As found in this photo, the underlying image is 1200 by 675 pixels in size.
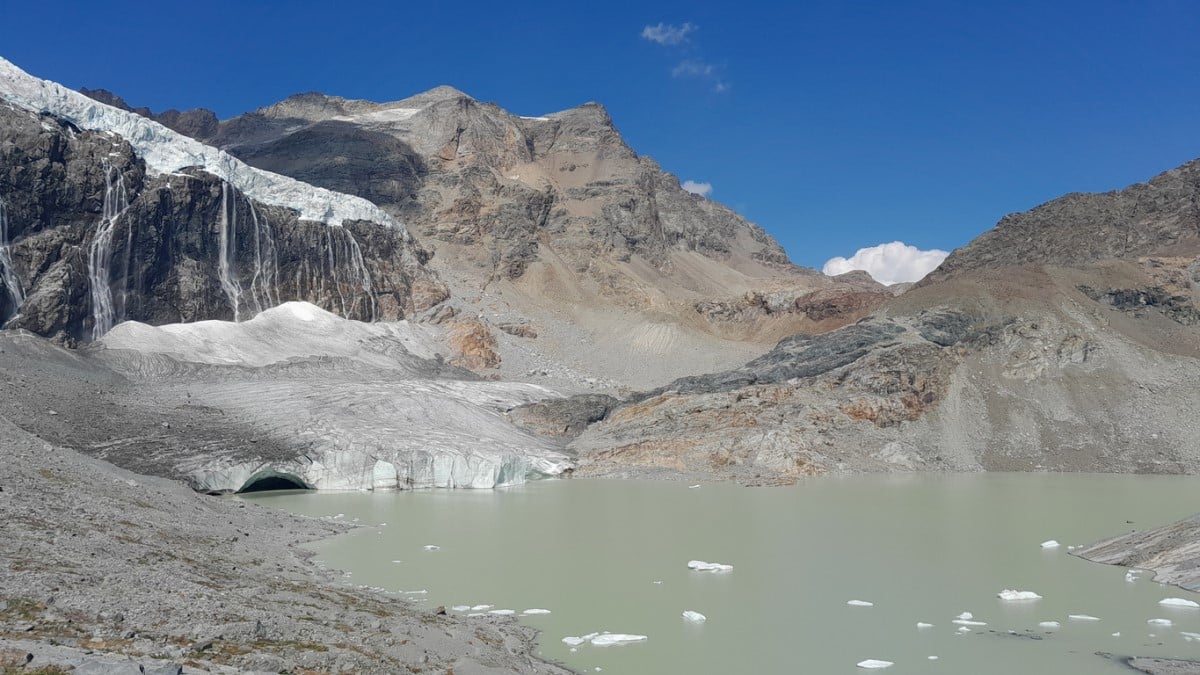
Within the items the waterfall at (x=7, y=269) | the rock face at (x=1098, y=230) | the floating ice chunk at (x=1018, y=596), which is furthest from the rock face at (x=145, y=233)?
the floating ice chunk at (x=1018, y=596)

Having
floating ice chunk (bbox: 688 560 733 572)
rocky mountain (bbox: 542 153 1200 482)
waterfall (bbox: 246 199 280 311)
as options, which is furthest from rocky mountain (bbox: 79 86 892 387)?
floating ice chunk (bbox: 688 560 733 572)

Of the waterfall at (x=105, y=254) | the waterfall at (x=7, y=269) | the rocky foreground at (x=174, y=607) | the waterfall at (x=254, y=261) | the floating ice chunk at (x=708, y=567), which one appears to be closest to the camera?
the rocky foreground at (x=174, y=607)

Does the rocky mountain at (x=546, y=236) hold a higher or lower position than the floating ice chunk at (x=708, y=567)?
higher

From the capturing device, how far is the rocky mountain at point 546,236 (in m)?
82.2

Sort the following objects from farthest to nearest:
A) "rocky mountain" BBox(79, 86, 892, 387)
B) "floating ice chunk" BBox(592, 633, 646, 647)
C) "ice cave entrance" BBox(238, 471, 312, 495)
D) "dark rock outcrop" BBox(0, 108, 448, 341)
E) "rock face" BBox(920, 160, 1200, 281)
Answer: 1. "rocky mountain" BBox(79, 86, 892, 387)
2. "rock face" BBox(920, 160, 1200, 281)
3. "dark rock outcrop" BBox(0, 108, 448, 341)
4. "ice cave entrance" BBox(238, 471, 312, 495)
5. "floating ice chunk" BBox(592, 633, 646, 647)

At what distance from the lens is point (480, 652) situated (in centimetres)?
1252

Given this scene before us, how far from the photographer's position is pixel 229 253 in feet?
230

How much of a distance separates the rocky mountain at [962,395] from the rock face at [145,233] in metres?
28.0

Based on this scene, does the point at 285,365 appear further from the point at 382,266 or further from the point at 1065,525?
the point at 1065,525

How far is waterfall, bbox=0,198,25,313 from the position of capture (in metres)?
52.4

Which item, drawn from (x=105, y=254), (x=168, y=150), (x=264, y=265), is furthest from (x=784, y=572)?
(x=168, y=150)

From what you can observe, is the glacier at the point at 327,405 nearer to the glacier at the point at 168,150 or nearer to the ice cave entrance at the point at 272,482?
the ice cave entrance at the point at 272,482

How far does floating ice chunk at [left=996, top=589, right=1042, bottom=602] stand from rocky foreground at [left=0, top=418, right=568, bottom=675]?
9.05 meters

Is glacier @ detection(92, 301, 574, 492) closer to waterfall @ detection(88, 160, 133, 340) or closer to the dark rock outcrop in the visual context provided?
waterfall @ detection(88, 160, 133, 340)
